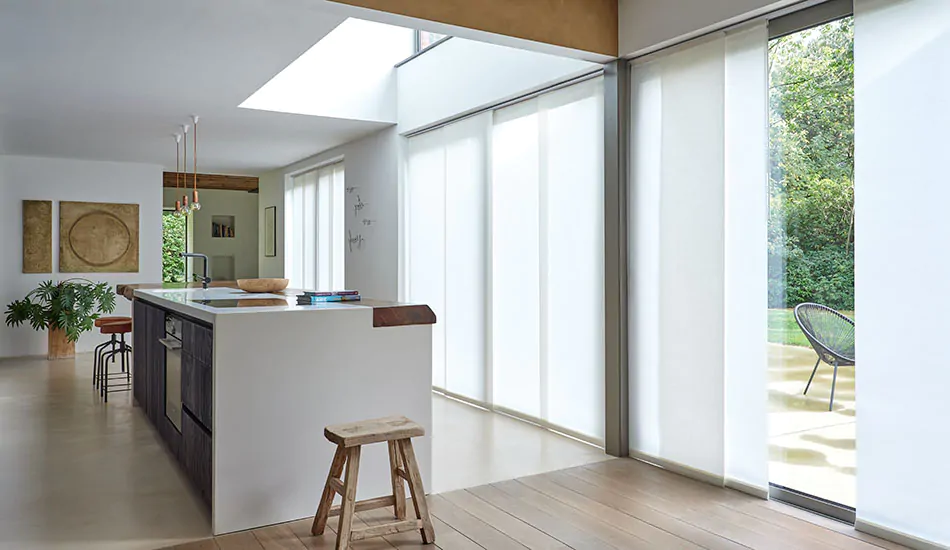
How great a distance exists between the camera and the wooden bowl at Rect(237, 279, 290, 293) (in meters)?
4.56

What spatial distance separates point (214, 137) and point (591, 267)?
4484 mm

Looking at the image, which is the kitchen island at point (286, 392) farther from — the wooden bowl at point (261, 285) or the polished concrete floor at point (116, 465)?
the wooden bowl at point (261, 285)

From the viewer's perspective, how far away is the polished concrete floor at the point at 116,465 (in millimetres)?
2984

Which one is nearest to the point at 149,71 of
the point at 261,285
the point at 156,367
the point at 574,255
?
the point at 261,285

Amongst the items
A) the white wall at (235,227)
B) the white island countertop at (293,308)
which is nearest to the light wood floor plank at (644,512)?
the white island countertop at (293,308)

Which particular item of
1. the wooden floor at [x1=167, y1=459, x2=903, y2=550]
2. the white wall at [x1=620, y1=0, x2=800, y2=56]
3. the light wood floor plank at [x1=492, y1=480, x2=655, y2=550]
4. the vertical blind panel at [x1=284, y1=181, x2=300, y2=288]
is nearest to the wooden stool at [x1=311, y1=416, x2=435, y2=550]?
the wooden floor at [x1=167, y1=459, x2=903, y2=550]

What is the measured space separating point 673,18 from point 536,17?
70 centimetres

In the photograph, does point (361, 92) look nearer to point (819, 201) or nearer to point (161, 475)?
point (161, 475)

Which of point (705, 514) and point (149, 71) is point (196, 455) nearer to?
point (705, 514)

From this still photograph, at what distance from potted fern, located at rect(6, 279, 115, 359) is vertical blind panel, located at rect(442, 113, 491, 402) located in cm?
441

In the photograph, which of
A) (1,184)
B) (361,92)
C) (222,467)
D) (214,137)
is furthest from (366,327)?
(1,184)

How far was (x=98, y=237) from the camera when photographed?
8.73m

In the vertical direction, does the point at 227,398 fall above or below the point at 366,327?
below

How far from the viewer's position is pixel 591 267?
175 inches
